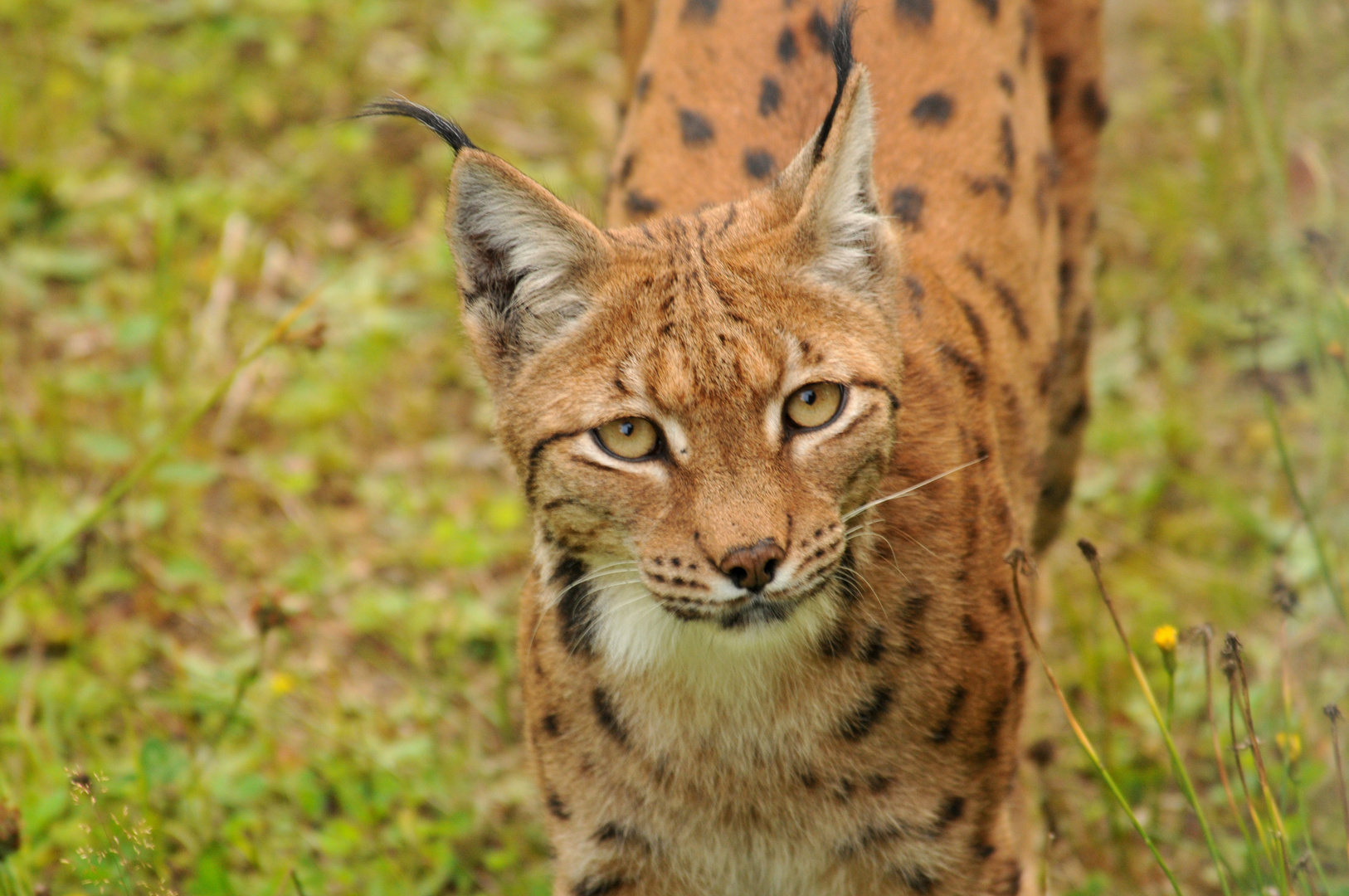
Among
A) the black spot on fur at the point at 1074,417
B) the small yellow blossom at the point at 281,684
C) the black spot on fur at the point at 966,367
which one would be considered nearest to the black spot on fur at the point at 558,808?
the black spot on fur at the point at 966,367

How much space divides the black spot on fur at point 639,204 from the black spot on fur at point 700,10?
2.01ft

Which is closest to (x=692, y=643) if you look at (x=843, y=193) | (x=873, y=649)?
(x=873, y=649)

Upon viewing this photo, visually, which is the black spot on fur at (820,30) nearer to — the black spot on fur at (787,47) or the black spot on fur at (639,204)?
the black spot on fur at (787,47)

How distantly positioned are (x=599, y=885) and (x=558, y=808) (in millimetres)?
219

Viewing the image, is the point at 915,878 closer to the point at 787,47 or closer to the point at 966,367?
the point at 966,367

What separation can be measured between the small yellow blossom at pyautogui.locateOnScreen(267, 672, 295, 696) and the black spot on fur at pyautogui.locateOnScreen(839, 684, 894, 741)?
7.67 feet

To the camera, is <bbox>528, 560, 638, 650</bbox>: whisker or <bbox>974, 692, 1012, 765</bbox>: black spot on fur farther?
<bbox>974, 692, 1012, 765</bbox>: black spot on fur

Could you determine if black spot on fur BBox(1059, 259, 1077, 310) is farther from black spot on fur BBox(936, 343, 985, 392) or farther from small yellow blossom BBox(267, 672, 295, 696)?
small yellow blossom BBox(267, 672, 295, 696)

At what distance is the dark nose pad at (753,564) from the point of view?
303 centimetres

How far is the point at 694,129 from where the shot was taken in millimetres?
4430

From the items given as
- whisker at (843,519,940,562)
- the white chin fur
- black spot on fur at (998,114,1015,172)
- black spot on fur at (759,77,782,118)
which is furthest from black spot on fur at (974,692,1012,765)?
black spot on fur at (759,77,782,118)

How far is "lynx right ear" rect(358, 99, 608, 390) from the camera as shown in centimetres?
333

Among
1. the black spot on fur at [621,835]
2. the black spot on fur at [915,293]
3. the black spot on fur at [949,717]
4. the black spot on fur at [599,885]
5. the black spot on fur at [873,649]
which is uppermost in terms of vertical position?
the black spot on fur at [915,293]

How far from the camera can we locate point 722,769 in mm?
3645
